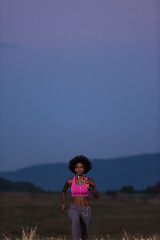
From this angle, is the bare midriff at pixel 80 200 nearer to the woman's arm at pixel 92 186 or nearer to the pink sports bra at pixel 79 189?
the pink sports bra at pixel 79 189

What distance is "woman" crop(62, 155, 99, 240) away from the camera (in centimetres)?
1158

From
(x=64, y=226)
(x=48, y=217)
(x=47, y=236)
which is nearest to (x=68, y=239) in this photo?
(x=47, y=236)

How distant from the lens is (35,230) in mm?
12180

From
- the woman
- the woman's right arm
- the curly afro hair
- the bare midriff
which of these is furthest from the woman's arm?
the woman's right arm

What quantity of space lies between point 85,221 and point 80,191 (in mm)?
776

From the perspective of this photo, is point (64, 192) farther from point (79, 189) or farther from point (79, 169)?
point (79, 169)

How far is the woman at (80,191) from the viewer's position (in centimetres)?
1158

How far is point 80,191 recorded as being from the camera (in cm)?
1155

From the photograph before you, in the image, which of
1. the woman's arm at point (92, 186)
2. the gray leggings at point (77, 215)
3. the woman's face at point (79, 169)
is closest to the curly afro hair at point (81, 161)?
the woman's face at point (79, 169)

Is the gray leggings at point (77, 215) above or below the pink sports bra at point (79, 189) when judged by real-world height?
below

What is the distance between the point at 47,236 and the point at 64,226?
9.52 metres

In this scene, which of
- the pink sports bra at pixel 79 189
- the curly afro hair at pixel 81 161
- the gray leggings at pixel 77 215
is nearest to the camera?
the pink sports bra at pixel 79 189

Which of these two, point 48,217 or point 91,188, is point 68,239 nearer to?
point 91,188

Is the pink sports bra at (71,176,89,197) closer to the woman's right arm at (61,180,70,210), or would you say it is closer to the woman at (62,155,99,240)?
the woman at (62,155,99,240)
